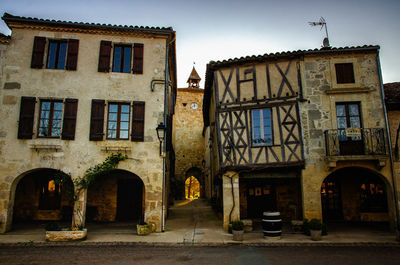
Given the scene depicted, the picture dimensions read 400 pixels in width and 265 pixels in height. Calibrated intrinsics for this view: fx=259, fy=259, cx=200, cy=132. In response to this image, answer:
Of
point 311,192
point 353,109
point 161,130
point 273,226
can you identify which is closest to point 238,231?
point 273,226

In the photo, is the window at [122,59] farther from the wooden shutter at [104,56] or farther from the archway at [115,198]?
the archway at [115,198]

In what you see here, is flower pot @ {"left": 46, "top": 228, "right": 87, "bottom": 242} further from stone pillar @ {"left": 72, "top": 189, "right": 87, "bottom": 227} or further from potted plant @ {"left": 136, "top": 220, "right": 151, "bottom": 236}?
potted plant @ {"left": 136, "top": 220, "right": 151, "bottom": 236}

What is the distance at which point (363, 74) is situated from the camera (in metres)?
10.5

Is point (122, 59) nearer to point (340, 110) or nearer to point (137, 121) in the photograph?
point (137, 121)

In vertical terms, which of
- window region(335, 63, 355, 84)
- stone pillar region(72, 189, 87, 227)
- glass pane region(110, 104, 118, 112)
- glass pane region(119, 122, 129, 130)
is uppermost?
window region(335, 63, 355, 84)

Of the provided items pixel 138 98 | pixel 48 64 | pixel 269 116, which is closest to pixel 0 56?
pixel 48 64

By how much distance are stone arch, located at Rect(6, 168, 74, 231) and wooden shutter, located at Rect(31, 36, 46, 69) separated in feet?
15.8

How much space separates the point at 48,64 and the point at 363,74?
12902 mm

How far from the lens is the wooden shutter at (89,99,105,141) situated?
10.3m

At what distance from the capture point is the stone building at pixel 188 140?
25.6m

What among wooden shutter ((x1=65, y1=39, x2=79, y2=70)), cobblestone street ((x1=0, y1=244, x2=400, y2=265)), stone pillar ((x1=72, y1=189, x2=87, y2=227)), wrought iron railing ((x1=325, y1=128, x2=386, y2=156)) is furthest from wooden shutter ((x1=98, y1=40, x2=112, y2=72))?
wrought iron railing ((x1=325, y1=128, x2=386, y2=156))

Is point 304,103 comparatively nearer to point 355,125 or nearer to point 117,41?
point 355,125

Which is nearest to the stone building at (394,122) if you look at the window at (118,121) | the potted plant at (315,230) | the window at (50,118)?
the potted plant at (315,230)

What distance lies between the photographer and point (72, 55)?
35.3ft
